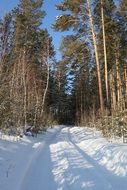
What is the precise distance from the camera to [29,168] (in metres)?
10.2

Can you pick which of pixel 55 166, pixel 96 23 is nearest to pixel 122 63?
pixel 96 23

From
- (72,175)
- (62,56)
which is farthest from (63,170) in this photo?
(62,56)

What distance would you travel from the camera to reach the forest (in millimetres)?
16670

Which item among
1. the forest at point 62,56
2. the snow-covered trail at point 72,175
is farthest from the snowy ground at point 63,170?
the forest at point 62,56

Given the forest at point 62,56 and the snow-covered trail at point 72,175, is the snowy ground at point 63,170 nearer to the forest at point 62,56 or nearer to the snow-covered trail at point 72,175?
the snow-covered trail at point 72,175

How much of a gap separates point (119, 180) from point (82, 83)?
176 feet

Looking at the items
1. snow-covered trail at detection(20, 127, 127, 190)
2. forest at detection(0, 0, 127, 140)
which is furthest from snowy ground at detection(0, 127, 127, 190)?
forest at detection(0, 0, 127, 140)

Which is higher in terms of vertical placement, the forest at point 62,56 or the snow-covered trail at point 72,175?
the forest at point 62,56

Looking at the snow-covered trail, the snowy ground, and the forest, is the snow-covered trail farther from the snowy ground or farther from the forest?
the forest

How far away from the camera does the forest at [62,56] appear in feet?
54.7

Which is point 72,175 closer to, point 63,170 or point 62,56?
point 63,170

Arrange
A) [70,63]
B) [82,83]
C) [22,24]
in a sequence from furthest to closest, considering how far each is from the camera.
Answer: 1. [82,83]
2. [22,24]
3. [70,63]

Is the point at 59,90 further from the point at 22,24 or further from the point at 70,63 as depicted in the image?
the point at 70,63

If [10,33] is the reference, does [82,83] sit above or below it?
above
